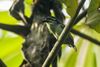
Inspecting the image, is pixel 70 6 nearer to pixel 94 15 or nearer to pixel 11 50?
pixel 94 15

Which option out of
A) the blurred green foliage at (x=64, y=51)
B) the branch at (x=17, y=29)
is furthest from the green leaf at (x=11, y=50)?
the branch at (x=17, y=29)

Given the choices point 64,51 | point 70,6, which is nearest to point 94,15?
point 70,6

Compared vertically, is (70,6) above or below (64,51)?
above

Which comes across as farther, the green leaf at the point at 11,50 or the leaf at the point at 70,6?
the green leaf at the point at 11,50

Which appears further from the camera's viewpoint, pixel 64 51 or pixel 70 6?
pixel 64 51

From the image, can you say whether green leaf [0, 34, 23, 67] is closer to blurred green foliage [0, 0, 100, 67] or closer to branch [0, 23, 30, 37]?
blurred green foliage [0, 0, 100, 67]

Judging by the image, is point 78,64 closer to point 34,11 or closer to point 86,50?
point 86,50

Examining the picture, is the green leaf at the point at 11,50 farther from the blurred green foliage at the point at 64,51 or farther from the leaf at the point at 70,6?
the leaf at the point at 70,6
